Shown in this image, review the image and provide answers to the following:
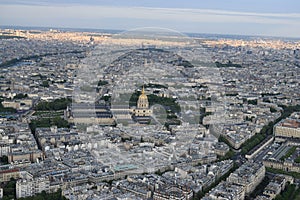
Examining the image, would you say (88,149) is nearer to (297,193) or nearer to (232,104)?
(297,193)

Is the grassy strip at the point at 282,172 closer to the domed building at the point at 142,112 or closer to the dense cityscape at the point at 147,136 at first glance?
→ the dense cityscape at the point at 147,136

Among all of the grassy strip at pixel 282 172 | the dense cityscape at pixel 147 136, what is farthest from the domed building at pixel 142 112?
the grassy strip at pixel 282 172

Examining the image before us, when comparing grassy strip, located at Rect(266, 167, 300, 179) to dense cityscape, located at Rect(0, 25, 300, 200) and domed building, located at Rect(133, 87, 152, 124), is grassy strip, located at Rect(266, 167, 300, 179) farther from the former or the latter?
domed building, located at Rect(133, 87, 152, 124)

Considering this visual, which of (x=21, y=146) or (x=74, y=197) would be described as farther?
(x=21, y=146)

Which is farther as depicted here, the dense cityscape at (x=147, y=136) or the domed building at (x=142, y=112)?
the domed building at (x=142, y=112)

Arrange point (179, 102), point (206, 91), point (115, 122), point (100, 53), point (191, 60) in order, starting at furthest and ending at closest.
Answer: point (100, 53), point (191, 60), point (206, 91), point (179, 102), point (115, 122)

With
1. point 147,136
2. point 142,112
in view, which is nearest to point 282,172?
point 147,136

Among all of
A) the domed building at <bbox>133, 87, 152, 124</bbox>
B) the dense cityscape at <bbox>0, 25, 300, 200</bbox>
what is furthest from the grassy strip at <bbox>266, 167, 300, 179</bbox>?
the domed building at <bbox>133, 87, 152, 124</bbox>

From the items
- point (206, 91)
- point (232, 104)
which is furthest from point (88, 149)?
point (206, 91)
